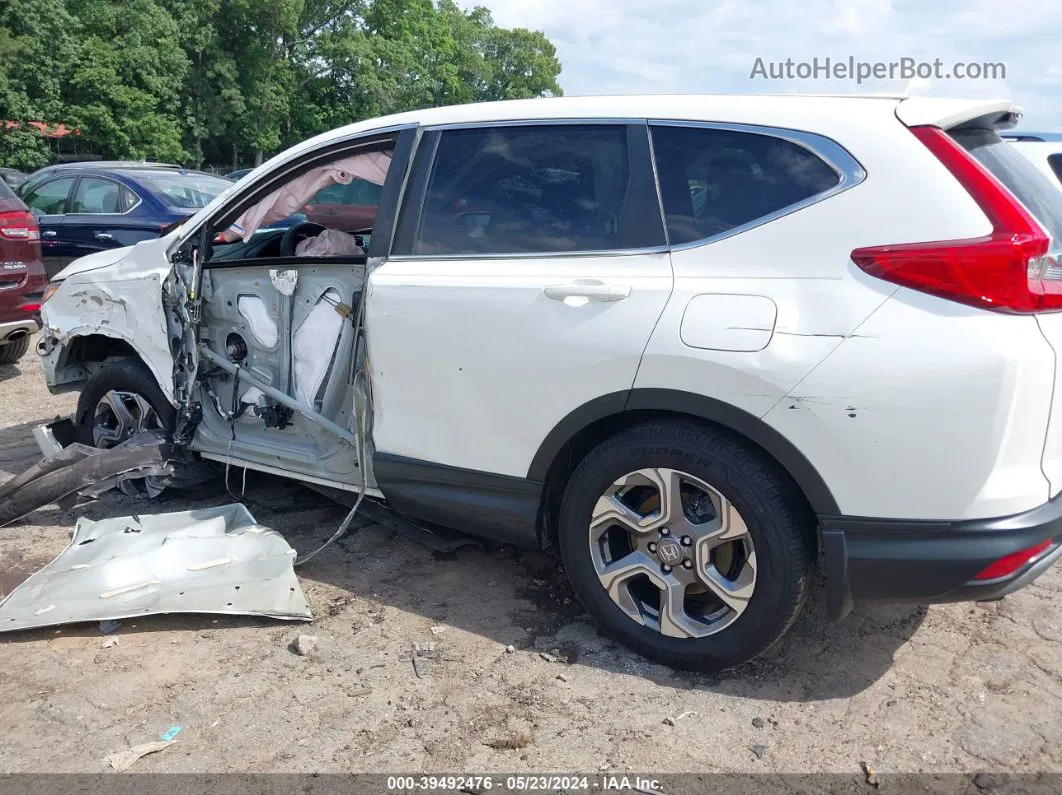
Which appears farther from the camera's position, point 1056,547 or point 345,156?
point 345,156

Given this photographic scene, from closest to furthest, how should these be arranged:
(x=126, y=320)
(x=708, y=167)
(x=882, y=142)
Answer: (x=882, y=142) < (x=708, y=167) < (x=126, y=320)

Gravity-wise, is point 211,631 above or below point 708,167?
below

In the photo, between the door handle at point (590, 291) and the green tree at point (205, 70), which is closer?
the door handle at point (590, 291)

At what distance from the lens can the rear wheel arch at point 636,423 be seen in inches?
106

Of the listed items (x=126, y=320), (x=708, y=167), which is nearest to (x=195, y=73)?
(x=126, y=320)

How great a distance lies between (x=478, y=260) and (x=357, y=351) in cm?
80

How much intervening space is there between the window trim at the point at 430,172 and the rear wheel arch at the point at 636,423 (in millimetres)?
554

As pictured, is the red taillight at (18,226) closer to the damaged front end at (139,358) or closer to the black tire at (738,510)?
the damaged front end at (139,358)

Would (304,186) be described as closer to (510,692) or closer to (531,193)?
(531,193)

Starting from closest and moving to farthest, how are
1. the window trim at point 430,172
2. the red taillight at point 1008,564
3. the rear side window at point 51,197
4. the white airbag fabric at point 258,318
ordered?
the red taillight at point 1008,564 → the window trim at point 430,172 → the white airbag fabric at point 258,318 → the rear side window at point 51,197

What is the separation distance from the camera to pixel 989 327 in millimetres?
2436

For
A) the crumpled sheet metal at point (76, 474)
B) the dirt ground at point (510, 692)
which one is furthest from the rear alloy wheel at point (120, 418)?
the dirt ground at point (510, 692)

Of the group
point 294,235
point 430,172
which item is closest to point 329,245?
point 294,235

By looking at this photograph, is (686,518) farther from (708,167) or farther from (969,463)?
(708,167)
